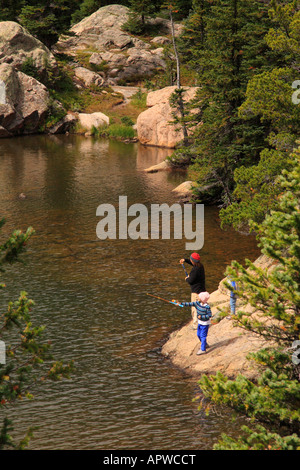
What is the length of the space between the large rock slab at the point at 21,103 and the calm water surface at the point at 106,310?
76.9ft

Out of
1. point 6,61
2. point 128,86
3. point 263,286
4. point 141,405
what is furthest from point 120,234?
point 128,86

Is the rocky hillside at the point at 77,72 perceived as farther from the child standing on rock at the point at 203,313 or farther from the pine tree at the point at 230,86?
the child standing on rock at the point at 203,313

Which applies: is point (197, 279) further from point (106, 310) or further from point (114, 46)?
point (114, 46)

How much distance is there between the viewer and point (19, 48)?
79.8 m

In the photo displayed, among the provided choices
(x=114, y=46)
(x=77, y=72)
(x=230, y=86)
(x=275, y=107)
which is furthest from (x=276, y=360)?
(x=114, y=46)

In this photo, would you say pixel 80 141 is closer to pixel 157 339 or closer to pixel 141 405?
pixel 157 339

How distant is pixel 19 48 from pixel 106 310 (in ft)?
213

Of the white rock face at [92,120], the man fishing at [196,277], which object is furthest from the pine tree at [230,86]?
the white rock face at [92,120]

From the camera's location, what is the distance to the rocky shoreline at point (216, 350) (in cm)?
1840

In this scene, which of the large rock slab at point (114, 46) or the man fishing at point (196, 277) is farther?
the large rock slab at point (114, 46)

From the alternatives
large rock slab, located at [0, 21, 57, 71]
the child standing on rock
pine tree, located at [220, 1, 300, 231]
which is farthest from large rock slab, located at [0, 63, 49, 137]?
the child standing on rock

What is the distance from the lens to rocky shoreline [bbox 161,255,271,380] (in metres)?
18.4

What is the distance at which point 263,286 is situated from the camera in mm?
11242

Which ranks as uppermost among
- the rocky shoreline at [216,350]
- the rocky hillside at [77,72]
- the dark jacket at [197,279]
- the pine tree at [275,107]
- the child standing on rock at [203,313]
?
the rocky hillside at [77,72]
